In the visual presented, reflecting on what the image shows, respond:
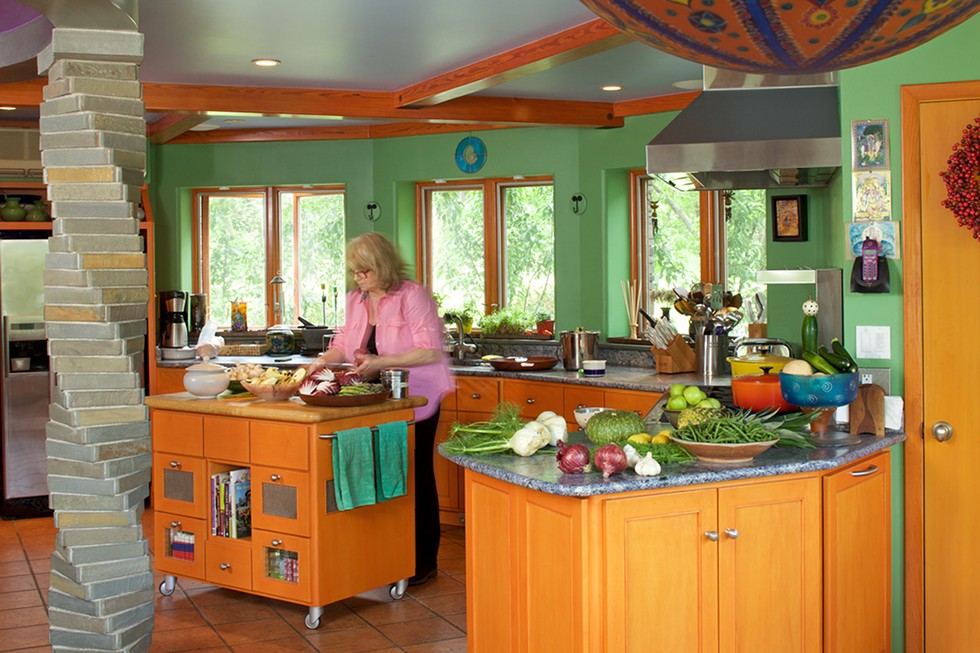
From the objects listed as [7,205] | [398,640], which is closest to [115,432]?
[398,640]

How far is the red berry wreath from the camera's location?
3484 mm

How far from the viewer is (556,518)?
116 inches

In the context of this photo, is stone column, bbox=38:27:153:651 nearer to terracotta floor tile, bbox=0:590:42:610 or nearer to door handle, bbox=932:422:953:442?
terracotta floor tile, bbox=0:590:42:610

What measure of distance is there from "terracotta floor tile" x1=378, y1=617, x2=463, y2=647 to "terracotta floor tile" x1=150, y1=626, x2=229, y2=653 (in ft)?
2.27

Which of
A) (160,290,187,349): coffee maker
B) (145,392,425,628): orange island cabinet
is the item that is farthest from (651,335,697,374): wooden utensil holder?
(160,290,187,349): coffee maker

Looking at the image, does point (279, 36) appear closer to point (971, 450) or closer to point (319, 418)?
point (319, 418)

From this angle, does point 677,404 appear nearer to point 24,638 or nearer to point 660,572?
point 660,572

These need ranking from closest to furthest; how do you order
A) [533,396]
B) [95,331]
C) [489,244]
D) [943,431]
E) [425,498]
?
Result: [943,431] < [95,331] < [425,498] < [533,396] < [489,244]

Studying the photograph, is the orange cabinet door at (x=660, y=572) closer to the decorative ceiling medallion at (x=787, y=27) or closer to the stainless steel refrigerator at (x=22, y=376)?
the decorative ceiling medallion at (x=787, y=27)

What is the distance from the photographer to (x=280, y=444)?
4504mm

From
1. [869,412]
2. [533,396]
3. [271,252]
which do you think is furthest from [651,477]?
[271,252]

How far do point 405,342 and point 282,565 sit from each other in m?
1.17

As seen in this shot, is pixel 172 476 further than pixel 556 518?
Yes

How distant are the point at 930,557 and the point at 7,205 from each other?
5.94m
